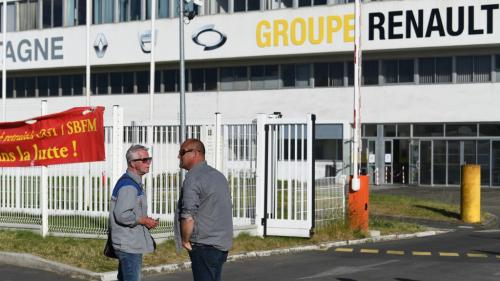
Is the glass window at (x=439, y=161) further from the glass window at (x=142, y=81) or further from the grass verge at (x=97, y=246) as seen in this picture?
the grass verge at (x=97, y=246)

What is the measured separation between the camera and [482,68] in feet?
125

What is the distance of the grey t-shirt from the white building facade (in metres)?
31.9

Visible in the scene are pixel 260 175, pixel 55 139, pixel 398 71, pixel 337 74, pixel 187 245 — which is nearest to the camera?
pixel 187 245

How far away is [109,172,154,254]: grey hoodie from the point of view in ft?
25.2

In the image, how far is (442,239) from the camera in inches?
688

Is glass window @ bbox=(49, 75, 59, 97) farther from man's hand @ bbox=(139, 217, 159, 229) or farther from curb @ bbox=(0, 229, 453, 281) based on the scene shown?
man's hand @ bbox=(139, 217, 159, 229)

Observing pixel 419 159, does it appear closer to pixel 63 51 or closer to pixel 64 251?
pixel 63 51

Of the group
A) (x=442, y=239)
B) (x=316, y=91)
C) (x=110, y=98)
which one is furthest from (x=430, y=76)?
(x=442, y=239)

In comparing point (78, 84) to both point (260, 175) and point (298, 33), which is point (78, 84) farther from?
point (260, 175)

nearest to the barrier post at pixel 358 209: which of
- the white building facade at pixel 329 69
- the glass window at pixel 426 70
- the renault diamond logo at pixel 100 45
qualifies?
the white building facade at pixel 329 69

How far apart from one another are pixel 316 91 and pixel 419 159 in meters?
5.82

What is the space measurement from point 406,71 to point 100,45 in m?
16.6

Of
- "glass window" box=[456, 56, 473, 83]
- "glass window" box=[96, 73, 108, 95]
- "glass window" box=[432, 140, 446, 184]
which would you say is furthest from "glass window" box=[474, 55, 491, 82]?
"glass window" box=[96, 73, 108, 95]

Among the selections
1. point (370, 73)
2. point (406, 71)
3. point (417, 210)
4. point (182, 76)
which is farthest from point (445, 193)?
point (182, 76)
